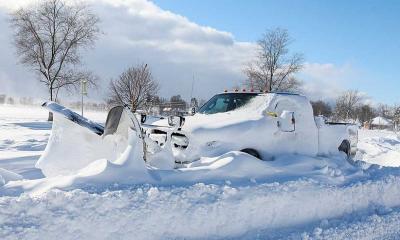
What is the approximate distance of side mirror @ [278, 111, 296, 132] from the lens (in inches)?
294

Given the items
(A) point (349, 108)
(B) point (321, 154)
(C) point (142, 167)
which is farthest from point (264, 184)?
(A) point (349, 108)

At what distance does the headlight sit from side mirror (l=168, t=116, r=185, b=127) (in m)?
0.20

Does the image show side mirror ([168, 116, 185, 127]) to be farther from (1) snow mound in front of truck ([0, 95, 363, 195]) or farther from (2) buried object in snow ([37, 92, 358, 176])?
(1) snow mound in front of truck ([0, 95, 363, 195])

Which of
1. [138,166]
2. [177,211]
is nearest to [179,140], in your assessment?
[138,166]

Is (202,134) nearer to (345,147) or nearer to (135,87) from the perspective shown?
(345,147)

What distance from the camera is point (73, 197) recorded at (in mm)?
4117

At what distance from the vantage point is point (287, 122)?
24.8ft

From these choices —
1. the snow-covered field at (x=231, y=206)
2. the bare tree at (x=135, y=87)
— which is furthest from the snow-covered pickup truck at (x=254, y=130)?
the bare tree at (x=135, y=87)

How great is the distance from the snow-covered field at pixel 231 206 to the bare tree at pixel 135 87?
23.6 meters

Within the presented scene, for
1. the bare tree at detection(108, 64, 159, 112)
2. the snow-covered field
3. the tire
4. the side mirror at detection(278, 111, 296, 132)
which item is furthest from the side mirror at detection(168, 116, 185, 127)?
the bare tree at detection(108, 64, 159, 112)

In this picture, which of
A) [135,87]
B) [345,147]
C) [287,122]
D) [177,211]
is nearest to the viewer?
[177,211]

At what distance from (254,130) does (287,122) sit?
36.5 inches

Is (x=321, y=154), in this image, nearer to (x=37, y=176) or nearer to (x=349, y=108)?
(x=37, y=176)

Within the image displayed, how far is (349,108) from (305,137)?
241ft
